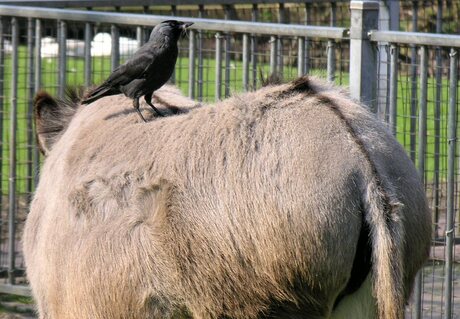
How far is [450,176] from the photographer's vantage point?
533 centimetres

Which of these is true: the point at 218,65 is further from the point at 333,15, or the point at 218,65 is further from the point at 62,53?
the point at 333,15

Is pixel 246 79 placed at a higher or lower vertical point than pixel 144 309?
higher

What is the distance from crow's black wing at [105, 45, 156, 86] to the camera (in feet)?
15.2

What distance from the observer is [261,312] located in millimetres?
3725

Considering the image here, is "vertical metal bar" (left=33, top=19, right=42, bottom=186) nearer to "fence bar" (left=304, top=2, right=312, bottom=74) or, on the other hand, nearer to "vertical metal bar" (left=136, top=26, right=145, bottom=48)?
"vertical metal bar" (left=136, top=26, right=145, bottom=48)

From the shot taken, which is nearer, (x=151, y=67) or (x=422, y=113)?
(x=151, y=67)

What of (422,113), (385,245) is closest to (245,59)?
(422,113)

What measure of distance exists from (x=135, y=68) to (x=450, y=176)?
179 cm

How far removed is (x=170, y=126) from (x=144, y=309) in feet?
2.53

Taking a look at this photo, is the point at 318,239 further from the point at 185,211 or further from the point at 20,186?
the point at 20,186

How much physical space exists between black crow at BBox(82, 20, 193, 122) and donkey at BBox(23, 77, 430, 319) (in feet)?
1.39

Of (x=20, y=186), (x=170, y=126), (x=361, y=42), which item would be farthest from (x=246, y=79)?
(x=20, y=186)

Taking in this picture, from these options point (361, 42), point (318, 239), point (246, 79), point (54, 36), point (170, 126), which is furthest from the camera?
point (54, 36)

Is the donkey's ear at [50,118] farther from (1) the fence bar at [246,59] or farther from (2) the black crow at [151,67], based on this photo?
(1) the fence bar at [246,59]
